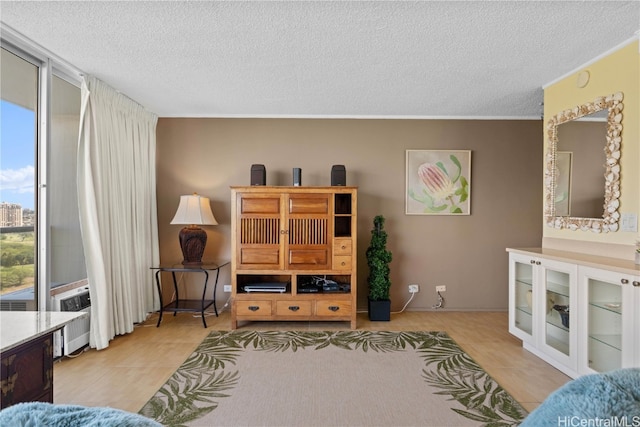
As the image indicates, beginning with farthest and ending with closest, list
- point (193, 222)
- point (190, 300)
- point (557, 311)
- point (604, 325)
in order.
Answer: point (190, 300), point (193, 222), point (557, 311), point (604, 325)

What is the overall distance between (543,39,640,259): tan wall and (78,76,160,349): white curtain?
4223 millimetres

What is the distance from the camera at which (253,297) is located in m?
3.83

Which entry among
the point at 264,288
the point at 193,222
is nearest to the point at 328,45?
the point at 193,222

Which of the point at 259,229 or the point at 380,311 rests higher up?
the point at 259,229

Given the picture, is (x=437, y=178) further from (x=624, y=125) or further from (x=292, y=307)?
(x=292, y=307)

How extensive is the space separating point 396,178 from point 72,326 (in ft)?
12.4

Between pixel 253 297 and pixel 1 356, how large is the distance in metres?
2.58

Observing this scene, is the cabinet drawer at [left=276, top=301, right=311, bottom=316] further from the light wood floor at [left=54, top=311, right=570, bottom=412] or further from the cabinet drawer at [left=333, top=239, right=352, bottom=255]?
the cabinet drawer at [left=333, top=239, right=352, bottom=255]

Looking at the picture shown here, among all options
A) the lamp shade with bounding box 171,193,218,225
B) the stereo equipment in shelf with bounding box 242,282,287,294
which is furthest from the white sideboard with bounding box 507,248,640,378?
the lamp shade with bounding box 171,193,218,225

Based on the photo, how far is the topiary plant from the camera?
4.08m

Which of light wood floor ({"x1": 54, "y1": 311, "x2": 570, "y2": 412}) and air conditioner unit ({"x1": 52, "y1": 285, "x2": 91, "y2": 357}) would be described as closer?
light wood floor ({"x1": 54, "y1": 311, "x2": 570, "y2": 412})

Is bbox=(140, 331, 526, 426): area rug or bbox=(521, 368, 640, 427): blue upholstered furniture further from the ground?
bbox=(521, 368, 640, 427): blue upholstered furniture

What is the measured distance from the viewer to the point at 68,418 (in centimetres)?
69

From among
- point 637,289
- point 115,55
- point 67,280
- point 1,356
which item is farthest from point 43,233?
point 637,289
